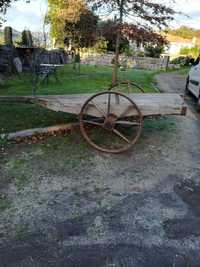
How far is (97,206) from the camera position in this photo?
3164 mm

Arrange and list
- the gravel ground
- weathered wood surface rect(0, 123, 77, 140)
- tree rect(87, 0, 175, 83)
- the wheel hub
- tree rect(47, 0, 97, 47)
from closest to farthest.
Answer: the gravel ground
the wheel hub
weathered wood surface rect(0, 123, 77, 140)
tree rect(87, 0, 175, 83)
tree rect(47, 0, 97, 47)

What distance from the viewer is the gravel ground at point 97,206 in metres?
2.47

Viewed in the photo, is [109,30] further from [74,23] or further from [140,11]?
[74,23]

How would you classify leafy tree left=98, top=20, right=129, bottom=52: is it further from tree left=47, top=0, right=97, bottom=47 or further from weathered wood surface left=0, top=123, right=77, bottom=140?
weathered wood surface left=0, top=123, right=77, bottom=140

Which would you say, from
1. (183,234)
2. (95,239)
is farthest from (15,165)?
(183,234)

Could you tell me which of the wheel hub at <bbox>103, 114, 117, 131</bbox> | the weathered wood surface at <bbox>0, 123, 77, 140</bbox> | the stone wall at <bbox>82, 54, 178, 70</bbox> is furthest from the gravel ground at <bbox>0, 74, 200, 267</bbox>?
the stone wall at <bbox>82, 54, 178, 70</bbox>

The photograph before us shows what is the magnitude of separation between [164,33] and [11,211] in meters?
7.19

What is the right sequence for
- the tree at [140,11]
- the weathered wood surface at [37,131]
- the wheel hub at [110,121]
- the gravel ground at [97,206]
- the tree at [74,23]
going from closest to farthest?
1. the gravel ground at [97,206]
2. the wheel hub at [110,121]
3. the weathered wood surface at [37,131]
4. the tree at [140,11]
5. the tree at [74,23]

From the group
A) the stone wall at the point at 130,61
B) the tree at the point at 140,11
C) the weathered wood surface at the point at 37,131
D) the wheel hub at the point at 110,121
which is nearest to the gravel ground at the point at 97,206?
the weathered wood surface at the point at 37,131

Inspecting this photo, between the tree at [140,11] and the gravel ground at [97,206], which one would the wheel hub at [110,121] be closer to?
the gravel ground at [97,206]

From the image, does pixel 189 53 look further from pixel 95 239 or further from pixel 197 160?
pixel 95 239

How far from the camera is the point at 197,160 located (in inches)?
178

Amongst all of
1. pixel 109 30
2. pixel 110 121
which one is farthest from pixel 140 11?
pixel 110 121

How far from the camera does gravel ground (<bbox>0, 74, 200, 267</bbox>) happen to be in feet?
8.09
